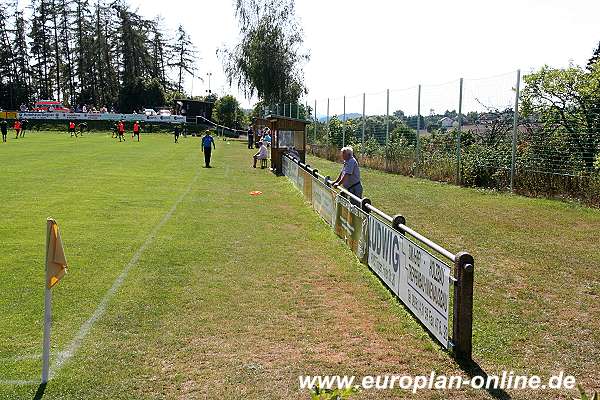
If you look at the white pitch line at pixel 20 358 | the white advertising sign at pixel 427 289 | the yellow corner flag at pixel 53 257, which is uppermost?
the yellow corner flag at pixel 53 257

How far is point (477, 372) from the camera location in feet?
18.8

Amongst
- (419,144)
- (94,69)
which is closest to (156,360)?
(419,144)

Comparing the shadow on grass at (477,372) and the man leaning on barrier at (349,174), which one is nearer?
the shadow on grass at (477,372)

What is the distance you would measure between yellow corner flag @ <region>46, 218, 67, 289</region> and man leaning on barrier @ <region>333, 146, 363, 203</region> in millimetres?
7897

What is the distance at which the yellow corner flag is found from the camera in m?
5.41

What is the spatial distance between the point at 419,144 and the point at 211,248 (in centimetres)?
1672

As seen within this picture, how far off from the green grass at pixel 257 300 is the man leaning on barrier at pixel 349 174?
1.06 metres

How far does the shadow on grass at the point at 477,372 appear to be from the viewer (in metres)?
5.24

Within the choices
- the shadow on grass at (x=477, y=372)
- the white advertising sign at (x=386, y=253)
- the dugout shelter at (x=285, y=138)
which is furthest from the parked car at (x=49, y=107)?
the shadow on grass at (x=477, y=372)

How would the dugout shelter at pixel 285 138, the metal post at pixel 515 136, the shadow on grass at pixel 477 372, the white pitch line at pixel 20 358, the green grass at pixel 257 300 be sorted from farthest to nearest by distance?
the dugout shelter at pixel 285 138, the metal post at pixel 515 136, the white pitch line at pixel 20 358, the green grass at pixel 257 300, the shadow on grass at pixel 477 372

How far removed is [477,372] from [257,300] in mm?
3190

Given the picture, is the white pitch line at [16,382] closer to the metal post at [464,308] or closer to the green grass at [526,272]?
the metal post at [464,308]

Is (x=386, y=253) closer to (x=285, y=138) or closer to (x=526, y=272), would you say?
(x=526, y=272)

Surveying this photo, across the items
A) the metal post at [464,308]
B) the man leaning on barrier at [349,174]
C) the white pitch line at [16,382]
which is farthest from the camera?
the man leaning on barrier at [349,174]
